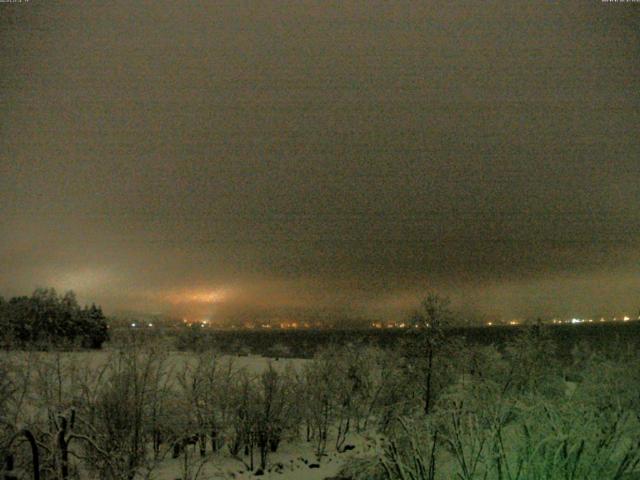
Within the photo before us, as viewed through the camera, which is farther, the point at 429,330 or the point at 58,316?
the point at 58,316

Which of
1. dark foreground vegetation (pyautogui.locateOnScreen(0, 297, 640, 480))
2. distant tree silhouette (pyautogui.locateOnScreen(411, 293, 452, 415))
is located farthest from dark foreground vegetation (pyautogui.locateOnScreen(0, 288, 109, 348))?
distant tree silhouette (pyautogui.locateOnScreen(411, 293, 452, 415))

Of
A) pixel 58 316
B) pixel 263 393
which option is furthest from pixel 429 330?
pixel 58 316

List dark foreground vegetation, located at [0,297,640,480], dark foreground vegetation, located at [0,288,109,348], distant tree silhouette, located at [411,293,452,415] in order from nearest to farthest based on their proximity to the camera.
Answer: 1. dark foreground vegetation, located at [0,297,640,480]
2. distant tree silhouette, located at [411,293,452,415]
3. dark foreground vegetation, located at [0,288,109,348]

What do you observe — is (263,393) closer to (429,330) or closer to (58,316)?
(429,330)

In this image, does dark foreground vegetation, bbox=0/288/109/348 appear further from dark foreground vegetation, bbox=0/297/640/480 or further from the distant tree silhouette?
the distant tree silhouette

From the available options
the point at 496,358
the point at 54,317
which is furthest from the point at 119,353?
the point at 54,317

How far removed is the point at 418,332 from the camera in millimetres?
19594

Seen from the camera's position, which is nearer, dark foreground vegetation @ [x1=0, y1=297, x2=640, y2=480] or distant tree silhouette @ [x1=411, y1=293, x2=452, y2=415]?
dark foreground vegetation @ [x1=0, y1=297, x2=640, y2=480]

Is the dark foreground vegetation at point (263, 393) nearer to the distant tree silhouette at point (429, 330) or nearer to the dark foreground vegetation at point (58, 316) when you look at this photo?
the distant tree silhouette at point (429, 330)

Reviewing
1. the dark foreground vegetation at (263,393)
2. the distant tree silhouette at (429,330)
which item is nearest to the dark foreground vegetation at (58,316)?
the dark foreground vegetation at (263,393)

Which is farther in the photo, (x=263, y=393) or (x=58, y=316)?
(x=58, y=316)

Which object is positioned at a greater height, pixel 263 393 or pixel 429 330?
pixel 429 330

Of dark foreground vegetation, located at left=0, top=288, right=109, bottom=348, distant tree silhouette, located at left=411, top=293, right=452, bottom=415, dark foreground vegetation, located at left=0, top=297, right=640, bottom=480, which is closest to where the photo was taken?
dark foreground vegetation, located at left=0, top=297, right=640, bottom=480

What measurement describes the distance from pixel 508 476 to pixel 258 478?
13.3 metres
